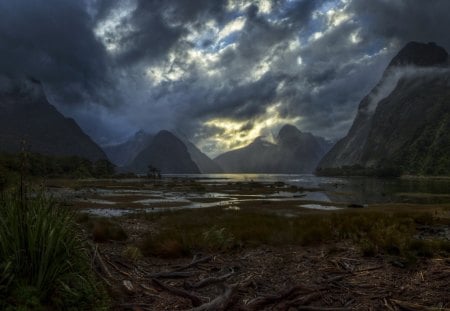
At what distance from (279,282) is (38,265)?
18.4 feet

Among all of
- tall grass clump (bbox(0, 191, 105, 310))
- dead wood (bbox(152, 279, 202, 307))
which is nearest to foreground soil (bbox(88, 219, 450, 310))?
dead wood (bbox(152, 279, 202, 307))

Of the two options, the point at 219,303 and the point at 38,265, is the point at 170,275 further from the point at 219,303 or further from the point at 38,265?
the point at 38,265

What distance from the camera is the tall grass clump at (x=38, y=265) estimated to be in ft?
17.6

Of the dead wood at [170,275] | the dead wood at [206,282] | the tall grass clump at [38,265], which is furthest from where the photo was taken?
the dead wood at [170,275]

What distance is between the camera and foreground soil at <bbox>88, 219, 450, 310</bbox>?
6.98 metres

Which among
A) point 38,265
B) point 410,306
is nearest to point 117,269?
point 38,265

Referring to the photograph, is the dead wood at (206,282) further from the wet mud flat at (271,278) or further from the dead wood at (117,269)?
the dead wood at (117,269)

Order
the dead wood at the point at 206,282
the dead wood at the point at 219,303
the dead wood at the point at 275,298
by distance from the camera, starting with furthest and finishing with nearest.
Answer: the dead wood at the point at 206,282, the dead wood at the point at 275,298, the dead wood at the point at 219,303

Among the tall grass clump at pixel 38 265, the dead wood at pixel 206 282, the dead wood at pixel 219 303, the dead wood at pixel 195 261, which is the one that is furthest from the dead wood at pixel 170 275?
the tall grass clump at pixel 38 265

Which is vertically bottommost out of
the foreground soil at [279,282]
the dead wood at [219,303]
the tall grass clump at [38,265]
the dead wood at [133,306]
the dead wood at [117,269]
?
the foreground soil at [279,282]

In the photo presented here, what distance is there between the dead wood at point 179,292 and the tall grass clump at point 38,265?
185cm

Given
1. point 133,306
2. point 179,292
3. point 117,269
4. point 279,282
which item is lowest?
point 279,282

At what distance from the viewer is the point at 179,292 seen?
7.65 m

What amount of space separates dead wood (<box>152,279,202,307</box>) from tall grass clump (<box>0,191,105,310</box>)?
1.85 m
